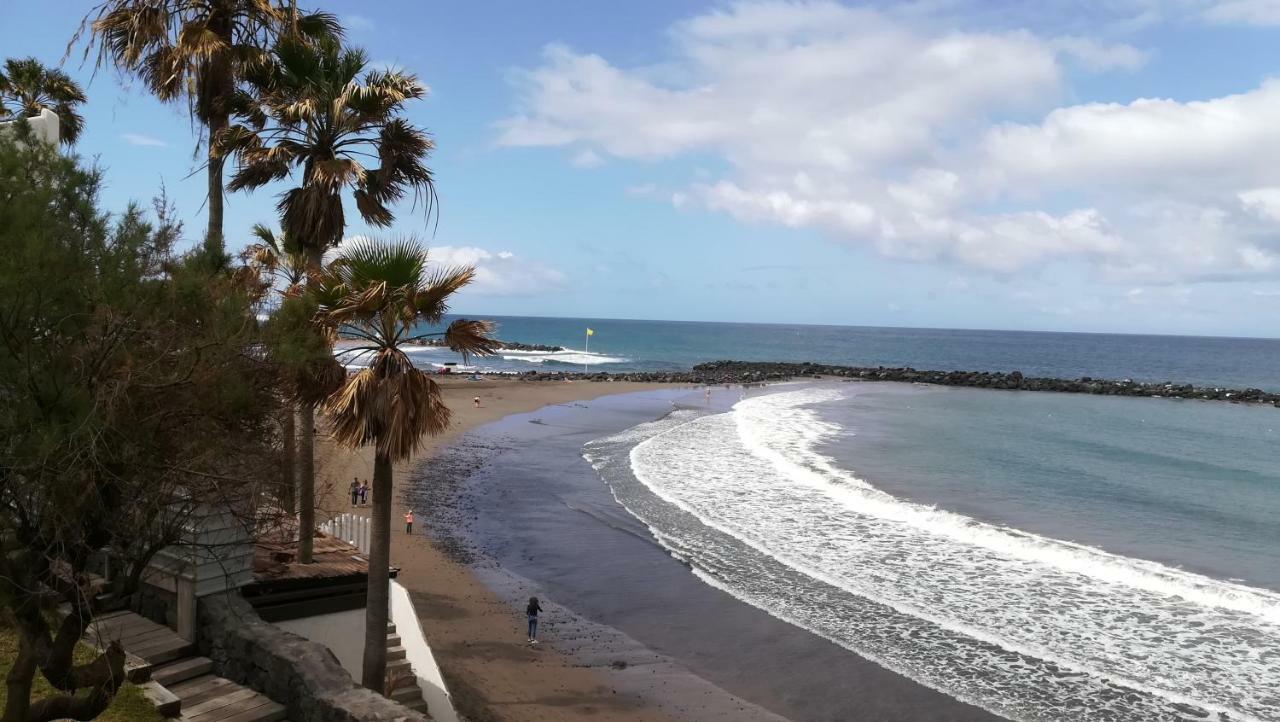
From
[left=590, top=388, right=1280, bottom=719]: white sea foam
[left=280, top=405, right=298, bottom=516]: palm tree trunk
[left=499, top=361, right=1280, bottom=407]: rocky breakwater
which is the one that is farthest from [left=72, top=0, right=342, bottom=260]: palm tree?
[left=499, top=361, right=1280, bottom=407]: rocky breakwater

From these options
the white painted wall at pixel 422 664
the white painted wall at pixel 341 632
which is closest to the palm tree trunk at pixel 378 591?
the white painted wall at pixel 341 632

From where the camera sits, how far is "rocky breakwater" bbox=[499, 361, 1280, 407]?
75188mm

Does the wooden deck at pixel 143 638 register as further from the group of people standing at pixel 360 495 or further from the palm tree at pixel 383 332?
the group of people standing at pixel 360 495

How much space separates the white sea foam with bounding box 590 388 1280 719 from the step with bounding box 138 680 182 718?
35.7ft

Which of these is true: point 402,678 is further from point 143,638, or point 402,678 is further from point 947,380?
point 947,380

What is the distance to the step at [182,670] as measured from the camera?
25.9 feet

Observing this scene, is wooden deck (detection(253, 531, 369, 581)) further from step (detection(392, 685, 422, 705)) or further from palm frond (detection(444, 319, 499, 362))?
palm frond (detection(444, 319, 499, 362))

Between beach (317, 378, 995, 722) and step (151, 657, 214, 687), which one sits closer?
step (151, 657, 214, 687)

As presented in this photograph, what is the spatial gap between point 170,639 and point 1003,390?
263ft

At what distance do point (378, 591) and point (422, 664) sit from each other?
8.90ft

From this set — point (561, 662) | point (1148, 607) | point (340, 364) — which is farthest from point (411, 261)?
point (1148, 607)

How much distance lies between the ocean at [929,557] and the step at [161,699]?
838 centimetres

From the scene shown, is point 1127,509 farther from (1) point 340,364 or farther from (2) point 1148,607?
(1) point 340,364

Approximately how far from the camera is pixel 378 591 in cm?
873
